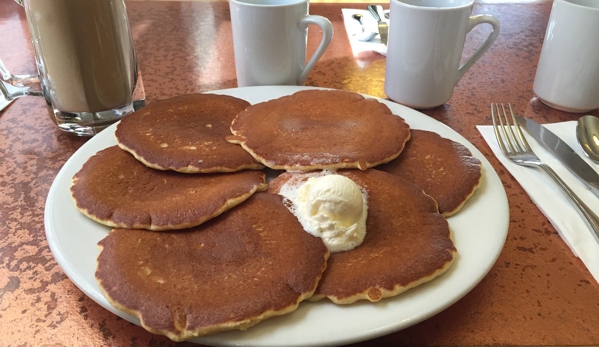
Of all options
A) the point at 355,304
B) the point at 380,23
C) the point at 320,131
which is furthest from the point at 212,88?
the point at 355,304

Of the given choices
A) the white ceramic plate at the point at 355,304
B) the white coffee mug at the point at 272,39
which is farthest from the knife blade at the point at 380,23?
the white ceramic plate at the point at 355,304

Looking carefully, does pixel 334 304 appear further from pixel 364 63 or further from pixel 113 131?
pixel 364 63

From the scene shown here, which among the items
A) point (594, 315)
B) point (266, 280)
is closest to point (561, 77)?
point (594, 315)

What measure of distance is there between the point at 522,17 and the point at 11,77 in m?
1.81

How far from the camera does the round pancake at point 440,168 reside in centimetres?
80

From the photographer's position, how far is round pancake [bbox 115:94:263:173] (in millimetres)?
832

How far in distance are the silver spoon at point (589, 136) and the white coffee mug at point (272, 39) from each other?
24.7 inches

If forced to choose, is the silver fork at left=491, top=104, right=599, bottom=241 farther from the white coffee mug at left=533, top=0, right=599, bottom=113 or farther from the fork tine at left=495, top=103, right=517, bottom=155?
the white coffee mug at left=533, top=0, right=599, bottom=113

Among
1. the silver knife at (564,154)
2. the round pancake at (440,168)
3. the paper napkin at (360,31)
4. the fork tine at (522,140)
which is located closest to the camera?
the round pancake at (440,168)

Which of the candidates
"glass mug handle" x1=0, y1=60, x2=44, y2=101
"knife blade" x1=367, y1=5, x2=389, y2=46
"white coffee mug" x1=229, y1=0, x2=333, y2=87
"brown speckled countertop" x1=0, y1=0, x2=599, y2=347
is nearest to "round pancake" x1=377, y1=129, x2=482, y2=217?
"brown speckled countertop" x1=0, y1=0, x2=599, y2=347

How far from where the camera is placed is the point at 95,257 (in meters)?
0.68

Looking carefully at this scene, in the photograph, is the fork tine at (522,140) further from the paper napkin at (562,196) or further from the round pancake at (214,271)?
the round pancake at (214,271)

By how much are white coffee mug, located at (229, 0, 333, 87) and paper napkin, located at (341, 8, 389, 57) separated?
405 millimetres

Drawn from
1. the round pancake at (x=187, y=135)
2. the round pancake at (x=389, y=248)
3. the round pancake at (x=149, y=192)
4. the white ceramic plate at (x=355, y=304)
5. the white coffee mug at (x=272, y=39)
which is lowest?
the white ceramic plate at (x=355, y=304)
